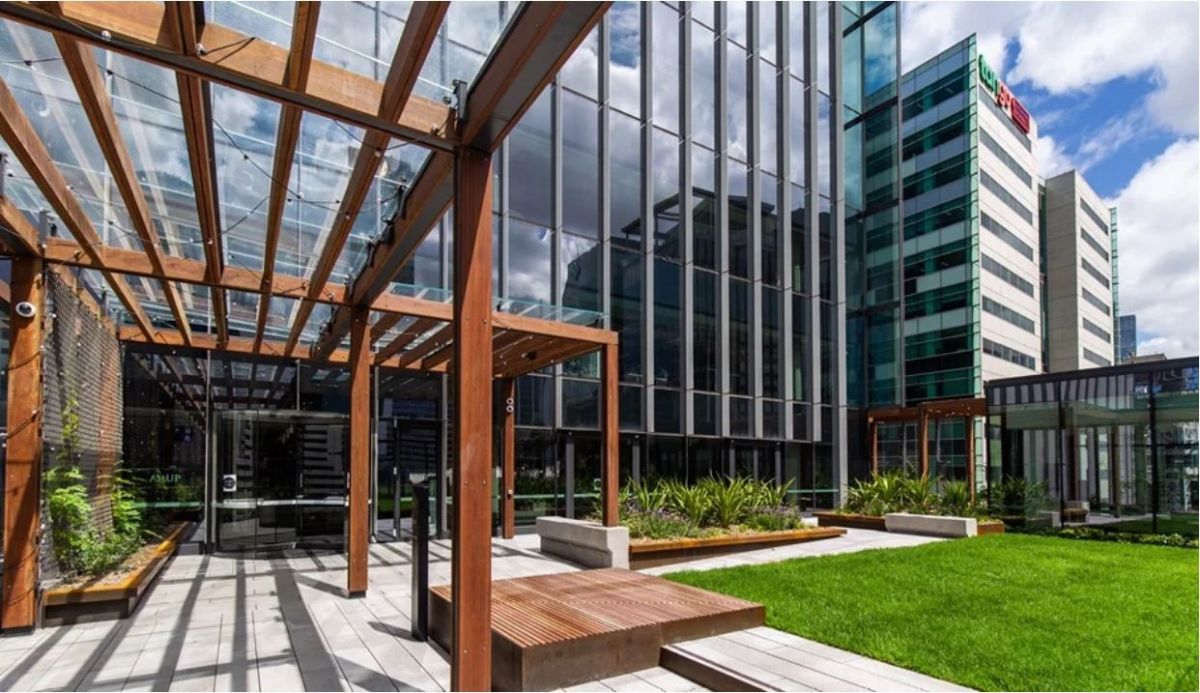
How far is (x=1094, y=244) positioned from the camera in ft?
181

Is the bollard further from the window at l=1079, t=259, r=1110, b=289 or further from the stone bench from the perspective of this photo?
the window at l=1079, t=259, r=1110, b=289

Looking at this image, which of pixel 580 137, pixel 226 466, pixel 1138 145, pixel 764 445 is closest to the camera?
pixel 226 466

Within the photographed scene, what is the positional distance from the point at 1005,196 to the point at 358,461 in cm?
4143

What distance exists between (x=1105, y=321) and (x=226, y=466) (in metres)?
65.5

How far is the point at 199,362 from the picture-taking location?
36.3ft

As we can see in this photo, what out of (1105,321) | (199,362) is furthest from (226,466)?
(1105,321)

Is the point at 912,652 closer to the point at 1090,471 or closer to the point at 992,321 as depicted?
the point at 1090,471

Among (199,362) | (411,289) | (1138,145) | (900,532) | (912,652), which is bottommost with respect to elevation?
(900,532)

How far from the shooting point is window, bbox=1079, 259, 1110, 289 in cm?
5254

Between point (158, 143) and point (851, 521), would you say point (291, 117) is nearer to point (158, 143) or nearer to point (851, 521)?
point (158, 143)

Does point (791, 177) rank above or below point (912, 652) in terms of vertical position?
above

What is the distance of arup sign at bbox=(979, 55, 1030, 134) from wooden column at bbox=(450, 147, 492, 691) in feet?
125

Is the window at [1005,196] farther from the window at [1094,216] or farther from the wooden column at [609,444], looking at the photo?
the wooden column at [609,444]

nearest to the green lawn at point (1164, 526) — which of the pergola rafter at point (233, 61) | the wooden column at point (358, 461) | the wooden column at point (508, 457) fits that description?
the wooden column at point (508, 457)
